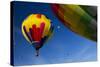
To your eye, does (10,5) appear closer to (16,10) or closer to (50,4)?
(16,10)

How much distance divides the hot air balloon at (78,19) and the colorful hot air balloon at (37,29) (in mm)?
109

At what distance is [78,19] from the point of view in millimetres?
1562

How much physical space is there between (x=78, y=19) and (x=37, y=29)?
13.2 inches

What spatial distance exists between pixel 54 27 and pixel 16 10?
30 cm

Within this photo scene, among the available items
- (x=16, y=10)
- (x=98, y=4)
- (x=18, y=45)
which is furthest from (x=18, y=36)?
(x=98, y=4)

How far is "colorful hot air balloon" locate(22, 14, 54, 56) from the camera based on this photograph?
56.1 inches

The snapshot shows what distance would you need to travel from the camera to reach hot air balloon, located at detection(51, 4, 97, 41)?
1.51m

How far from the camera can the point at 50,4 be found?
1481mm

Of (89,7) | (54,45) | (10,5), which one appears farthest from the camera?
(89,7)

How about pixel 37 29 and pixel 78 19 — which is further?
pixel 78 19

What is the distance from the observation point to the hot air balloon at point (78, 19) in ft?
4.95

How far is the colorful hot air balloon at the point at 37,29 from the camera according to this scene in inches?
56.1

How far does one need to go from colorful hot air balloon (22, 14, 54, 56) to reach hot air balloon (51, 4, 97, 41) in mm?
109

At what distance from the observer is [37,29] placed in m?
1.45
